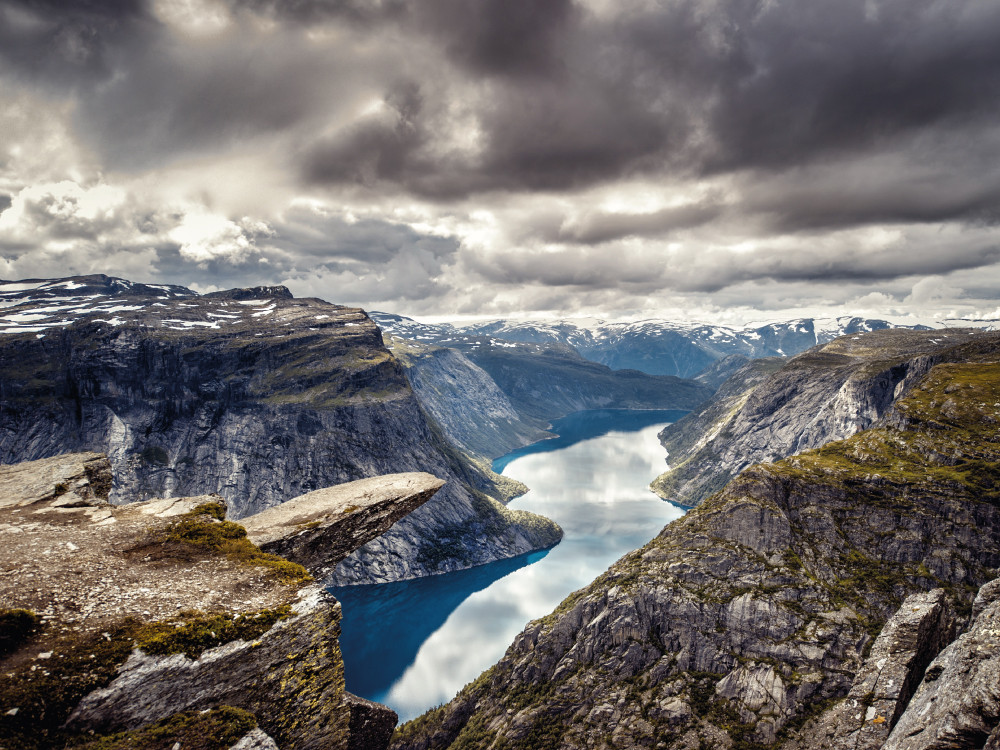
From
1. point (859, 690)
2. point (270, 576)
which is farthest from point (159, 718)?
point (859, 690)

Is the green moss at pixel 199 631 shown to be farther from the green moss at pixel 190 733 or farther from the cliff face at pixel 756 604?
the cliff face at pixel 756 604

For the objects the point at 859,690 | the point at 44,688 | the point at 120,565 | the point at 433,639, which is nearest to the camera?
the point at 44,688

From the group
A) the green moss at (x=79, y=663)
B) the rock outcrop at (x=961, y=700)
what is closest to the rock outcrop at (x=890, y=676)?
the rock outcrop at (x=961, y=700)

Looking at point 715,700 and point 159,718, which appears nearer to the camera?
point 159,718

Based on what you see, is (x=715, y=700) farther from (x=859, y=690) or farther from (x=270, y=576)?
(x=270, y=576)

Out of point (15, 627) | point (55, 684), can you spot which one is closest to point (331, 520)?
point (15, 627)
